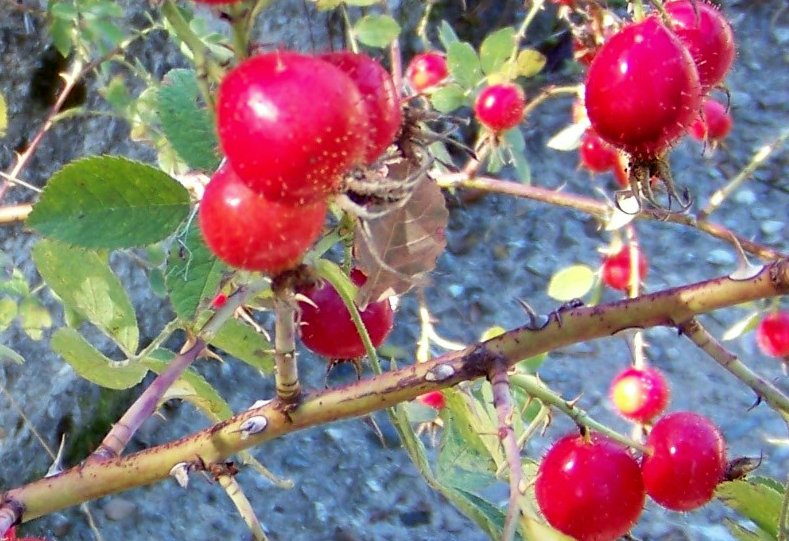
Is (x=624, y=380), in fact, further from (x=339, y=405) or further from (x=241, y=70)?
(x=241, y=70)

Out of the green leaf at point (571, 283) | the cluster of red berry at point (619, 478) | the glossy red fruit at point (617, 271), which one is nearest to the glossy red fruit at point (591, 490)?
the cluster of red berry at point (619, 478)

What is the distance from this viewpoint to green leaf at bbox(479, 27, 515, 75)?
1227 millimetres

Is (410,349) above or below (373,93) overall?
below

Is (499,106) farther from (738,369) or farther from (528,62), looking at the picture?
(738,369)


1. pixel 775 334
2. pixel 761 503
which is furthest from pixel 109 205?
pixel 775 334

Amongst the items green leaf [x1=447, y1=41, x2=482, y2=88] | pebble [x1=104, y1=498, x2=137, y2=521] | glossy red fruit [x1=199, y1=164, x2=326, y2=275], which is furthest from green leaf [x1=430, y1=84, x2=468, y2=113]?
pebble [x1=104, y1=498, x2=137, y2=521]

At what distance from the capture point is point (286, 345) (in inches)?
16.7

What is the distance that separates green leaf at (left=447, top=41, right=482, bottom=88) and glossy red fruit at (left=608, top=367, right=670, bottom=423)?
433 millimetres

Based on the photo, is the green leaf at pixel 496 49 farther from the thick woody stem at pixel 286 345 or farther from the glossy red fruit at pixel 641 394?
the thick woody stem at pixel 286 345

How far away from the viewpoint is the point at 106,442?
1.76 feet

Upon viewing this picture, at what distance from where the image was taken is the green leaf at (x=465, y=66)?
121 centimetres

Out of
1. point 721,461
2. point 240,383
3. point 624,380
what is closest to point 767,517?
point 721,461

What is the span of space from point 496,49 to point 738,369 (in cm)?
85

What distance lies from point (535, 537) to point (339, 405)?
0.12m
